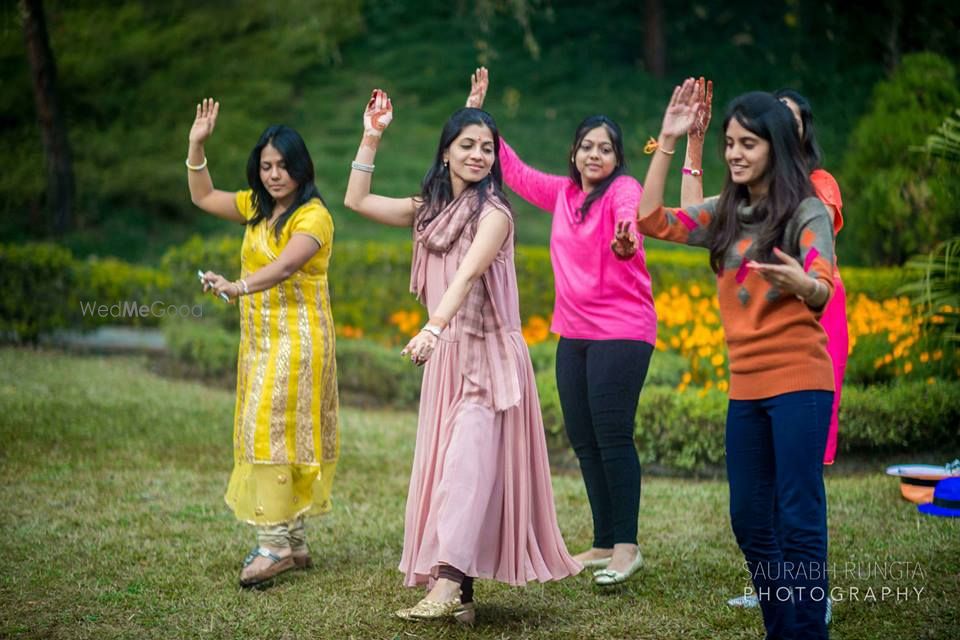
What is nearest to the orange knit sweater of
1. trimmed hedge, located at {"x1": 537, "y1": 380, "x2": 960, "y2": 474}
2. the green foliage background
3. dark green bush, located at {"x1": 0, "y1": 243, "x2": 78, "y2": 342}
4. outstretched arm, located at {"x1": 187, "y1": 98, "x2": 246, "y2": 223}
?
outstretched arm, located at {"x1": 187, "y1": 98, "x2": 246, "y2": 223}

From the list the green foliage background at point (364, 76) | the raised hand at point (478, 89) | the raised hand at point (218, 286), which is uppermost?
the green foliage background at point (364, 76)

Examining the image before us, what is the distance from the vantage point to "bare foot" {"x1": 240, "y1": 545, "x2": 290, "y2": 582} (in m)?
5.06

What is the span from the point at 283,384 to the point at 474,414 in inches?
43.1

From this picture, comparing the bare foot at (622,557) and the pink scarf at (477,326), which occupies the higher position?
the pink scarf at (477,326)

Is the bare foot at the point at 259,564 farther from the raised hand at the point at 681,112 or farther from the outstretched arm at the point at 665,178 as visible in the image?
the raised hand at the point at 681,112

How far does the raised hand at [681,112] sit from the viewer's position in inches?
152

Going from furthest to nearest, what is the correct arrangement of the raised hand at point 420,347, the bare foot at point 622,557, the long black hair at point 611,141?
the long black hair at point 611,141 → the bare foot at point 622,557 → the raised hand at point 420,347

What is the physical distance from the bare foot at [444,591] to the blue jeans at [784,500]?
3.69ft

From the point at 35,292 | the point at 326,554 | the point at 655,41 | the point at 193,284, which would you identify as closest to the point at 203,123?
the point at 326,554

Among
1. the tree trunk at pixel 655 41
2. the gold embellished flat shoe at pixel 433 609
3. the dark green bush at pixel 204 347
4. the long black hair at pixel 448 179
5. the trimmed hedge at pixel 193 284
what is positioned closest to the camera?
the gold embellished flat shoe at pixel 433 609

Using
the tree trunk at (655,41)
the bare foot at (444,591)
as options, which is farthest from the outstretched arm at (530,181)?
the tree trunk at (655,41)

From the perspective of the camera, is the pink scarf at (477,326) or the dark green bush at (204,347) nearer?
the pink scarf at (477,326)

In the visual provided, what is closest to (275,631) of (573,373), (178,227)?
(573,373)

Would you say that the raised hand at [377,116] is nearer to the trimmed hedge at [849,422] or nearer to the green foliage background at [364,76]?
the trimmed hedge at [849,422]
